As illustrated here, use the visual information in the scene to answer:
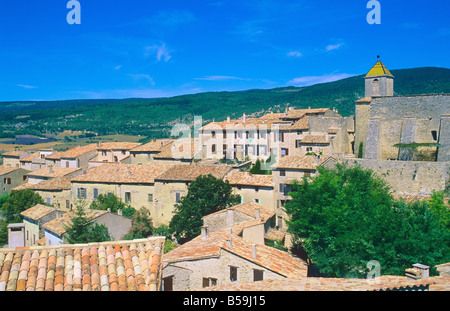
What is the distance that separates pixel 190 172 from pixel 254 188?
6.29 meters

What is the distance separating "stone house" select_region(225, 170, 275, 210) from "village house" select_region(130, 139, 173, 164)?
1732 centimetres

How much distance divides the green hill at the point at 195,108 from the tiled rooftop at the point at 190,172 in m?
64.5

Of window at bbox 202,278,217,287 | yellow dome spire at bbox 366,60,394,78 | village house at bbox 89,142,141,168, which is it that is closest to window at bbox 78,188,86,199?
village house at bbox 89,142,141,168

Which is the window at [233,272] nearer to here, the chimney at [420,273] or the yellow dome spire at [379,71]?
the chimney at [420,273]

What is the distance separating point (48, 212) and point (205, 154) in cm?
2288

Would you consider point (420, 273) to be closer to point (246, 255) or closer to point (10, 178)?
point (246, 255)

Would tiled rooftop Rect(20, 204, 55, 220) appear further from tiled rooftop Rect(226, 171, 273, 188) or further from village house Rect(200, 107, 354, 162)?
village house Rect(200, 107, 354, 162)

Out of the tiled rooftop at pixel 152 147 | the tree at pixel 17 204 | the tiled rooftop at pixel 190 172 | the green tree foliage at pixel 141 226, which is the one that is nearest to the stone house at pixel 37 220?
the tree at pixel 17 204

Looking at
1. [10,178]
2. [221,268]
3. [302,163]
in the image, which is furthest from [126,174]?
[221,268]

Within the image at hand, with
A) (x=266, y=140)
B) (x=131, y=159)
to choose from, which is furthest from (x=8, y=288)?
(x=131, y=159)

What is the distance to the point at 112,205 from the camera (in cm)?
3641

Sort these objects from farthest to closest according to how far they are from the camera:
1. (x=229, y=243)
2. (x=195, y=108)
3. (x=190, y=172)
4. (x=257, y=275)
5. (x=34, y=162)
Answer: (x=195, y=108)
(x=34, y=162)
(x=190, y=172)
(x=229, y=243)
(x=257, y=275)

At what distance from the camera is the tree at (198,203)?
2955 cm

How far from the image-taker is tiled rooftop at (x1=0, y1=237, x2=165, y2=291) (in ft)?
24.8
